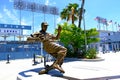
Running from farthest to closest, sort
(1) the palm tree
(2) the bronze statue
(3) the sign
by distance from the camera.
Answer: (3) the sign
(1) the palm tree
(2) the bronze statue

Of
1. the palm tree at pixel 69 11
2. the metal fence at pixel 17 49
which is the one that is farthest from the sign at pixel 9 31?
the palm tree at pixel 69 11

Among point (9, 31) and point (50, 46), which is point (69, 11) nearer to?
point (9, 31)

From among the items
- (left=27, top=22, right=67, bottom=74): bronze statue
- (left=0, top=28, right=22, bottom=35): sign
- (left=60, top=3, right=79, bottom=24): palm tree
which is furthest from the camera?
(left=0, top=28, right=22, bottom=35): sign

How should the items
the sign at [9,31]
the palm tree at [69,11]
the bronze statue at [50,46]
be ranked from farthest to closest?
1. the sign at [9,31]
2. the palm tree at [69,11]
3. the bronze statue at [50,46]

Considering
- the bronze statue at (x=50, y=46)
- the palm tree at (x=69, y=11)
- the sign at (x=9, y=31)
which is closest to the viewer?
the bronze statue at (x=50, y=46)

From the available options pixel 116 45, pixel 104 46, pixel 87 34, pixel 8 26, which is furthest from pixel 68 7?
pixel 116 45

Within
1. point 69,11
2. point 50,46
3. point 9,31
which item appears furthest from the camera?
point 9,31

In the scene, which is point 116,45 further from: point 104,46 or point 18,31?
point 18,31

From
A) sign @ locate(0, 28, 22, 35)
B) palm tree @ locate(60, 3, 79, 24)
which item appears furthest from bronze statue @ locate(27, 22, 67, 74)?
sign @ locate(0, 28, 22, 35)

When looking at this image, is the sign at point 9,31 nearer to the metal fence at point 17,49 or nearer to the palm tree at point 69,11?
the metal fence at point 17,49

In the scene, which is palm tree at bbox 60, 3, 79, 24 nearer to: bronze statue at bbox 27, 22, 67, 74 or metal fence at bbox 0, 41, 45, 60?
metal fence at bbox 0, 41, 45, 60

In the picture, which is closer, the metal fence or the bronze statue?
the bronze statue

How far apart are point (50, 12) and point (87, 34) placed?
81.1 feet

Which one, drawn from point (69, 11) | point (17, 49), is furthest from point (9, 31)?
point (69, 11)
